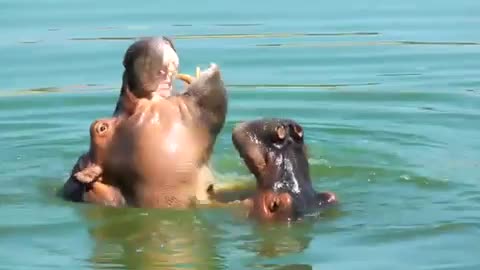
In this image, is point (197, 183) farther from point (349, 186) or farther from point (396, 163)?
point (396, 163)

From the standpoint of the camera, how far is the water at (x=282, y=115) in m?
7.61

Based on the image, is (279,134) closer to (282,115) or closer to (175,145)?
(175,145)

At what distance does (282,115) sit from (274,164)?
3114mm

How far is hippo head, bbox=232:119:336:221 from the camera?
306 inches

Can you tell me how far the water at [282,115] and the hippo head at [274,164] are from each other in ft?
0.36

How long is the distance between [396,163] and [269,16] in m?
5.32

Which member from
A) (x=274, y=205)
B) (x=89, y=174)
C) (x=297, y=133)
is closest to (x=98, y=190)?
(x=89, y=174)

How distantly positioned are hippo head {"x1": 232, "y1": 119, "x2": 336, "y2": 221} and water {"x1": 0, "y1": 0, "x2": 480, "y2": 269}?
0.36 ft

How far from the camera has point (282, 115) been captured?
35.7 feet

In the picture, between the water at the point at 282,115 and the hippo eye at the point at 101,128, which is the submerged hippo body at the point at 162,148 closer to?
the hippo eye at the point at 101,128

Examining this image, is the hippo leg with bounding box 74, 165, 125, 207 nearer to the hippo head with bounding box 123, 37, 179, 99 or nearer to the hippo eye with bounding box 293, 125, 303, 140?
the hippo head with bounding box 123, 37, 179, 99

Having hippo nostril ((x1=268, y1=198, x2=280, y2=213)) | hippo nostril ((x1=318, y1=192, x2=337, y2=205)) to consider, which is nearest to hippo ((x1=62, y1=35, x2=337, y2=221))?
hippo nostril ((x1=268, y1=198, x2=280, y2=213))

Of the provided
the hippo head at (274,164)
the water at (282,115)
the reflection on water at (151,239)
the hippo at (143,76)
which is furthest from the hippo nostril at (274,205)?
the hippo at (143,76)

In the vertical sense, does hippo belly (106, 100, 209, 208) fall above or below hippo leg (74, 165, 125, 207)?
above
